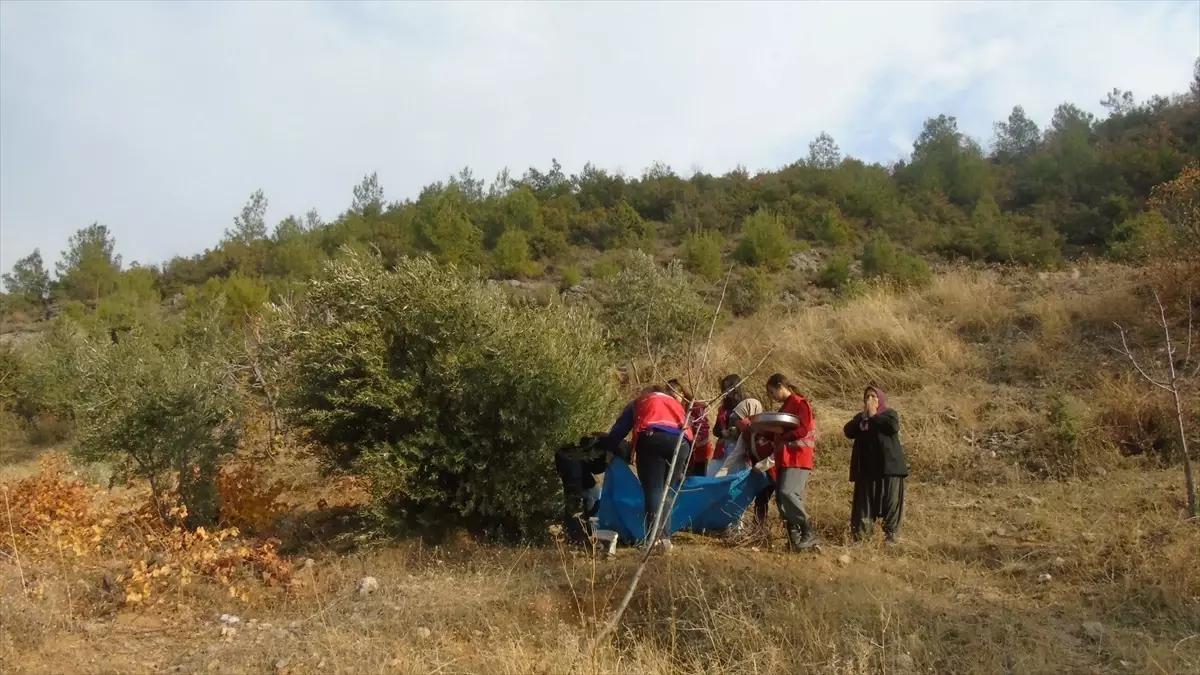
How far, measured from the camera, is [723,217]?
127 feet

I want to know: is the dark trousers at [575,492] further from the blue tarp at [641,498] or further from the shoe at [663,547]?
the shoe at [663,547]

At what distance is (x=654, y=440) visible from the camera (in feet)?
19.7

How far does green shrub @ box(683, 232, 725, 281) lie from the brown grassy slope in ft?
72.1

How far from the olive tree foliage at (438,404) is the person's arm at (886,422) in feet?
8.07

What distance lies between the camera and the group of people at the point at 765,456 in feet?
19.8

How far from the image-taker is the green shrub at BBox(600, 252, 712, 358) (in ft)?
53.8

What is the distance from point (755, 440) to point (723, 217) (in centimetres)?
3320

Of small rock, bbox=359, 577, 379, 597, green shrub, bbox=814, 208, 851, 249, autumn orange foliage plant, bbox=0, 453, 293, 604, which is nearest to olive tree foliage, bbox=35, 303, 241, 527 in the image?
autumn orange foliage plant, bbox=0, 453, 293, 604

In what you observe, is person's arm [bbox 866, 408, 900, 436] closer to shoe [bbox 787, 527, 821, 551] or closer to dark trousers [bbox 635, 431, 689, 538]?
shoe [bbox 787, 527, 821, 551]

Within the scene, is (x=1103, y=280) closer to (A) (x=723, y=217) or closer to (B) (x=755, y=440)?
(B) (x=755, y=440)

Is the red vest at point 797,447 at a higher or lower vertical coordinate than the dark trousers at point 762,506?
higher

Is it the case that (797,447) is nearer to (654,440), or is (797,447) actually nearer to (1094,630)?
(654,440)

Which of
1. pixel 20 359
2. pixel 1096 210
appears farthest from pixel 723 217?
pixel 20 359

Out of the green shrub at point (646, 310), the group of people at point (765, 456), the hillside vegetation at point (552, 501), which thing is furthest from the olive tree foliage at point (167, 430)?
the green shrub at point (646, 310)
